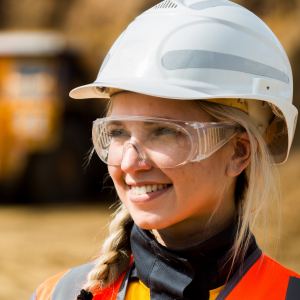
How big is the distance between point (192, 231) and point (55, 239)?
209 inches

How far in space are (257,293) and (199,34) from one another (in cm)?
103

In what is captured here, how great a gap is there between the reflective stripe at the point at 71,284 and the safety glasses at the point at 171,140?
1.89 feet

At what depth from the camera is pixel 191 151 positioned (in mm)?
1645

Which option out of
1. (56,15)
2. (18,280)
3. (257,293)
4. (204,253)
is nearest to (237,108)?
(204,253)

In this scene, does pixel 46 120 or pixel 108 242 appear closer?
pixel 108 242

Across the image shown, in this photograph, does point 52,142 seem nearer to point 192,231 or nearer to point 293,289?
point 192,231

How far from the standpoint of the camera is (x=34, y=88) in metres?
8.38

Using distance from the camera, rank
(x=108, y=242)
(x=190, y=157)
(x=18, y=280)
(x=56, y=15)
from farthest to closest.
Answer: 1. (x=56, y=15)
2. (x=18, y=280)
3. (x=108, y=242)
4. (x=190, y=157)

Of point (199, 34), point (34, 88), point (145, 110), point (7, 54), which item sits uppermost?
point (199, 34)

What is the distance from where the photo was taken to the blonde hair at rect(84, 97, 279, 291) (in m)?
1.72

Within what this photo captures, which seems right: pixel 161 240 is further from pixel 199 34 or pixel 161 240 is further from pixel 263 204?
pixel 199 34

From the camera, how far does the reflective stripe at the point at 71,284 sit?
186cm

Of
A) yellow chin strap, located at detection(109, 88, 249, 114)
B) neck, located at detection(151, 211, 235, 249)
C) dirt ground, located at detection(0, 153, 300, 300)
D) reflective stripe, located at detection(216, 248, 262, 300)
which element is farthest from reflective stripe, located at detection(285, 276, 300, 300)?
dirt ground, located at detection(0, 153, 300, 300)

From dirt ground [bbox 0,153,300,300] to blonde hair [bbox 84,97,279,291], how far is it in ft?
8.04
